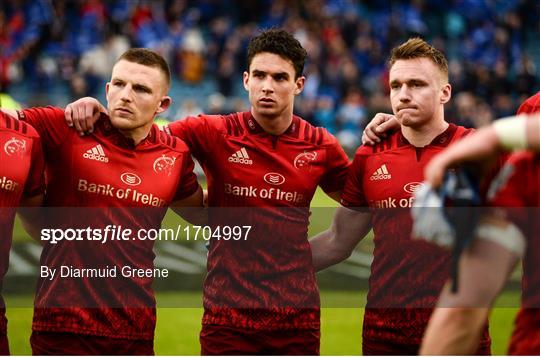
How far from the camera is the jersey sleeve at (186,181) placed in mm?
6004

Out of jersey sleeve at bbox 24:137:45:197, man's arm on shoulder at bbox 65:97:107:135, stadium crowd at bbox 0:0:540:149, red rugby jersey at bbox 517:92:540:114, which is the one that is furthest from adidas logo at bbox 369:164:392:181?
stadium crowd at bbox 0:0:540:149

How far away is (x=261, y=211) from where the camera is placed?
596 centimetres

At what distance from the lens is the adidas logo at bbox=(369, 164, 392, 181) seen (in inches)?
230

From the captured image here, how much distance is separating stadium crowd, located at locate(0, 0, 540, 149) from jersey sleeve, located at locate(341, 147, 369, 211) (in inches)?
Result: 657

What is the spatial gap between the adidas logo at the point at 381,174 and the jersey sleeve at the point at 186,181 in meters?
1.21

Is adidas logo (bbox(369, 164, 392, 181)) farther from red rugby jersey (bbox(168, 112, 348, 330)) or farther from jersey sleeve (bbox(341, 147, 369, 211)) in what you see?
red rugby jersey (bbox(168, 112, 348, 330))

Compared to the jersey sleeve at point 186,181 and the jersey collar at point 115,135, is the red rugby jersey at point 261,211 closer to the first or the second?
the jersey sleeve at point 186,181

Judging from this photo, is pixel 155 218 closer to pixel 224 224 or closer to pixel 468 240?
pixel 224 224

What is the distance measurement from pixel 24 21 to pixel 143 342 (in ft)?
73.2

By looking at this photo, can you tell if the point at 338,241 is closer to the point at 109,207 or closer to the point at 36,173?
the point at 109,207

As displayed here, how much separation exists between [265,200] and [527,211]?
2845mm

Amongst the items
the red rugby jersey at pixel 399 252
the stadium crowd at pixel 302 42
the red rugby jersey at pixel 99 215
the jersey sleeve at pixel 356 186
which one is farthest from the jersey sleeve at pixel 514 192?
the stadium crowd at pixel 302 42

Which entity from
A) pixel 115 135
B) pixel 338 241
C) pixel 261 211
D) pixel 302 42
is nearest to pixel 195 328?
pixel 338 241

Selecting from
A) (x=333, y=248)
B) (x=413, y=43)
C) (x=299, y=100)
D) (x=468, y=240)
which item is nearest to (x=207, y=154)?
(x=333, y=248)
